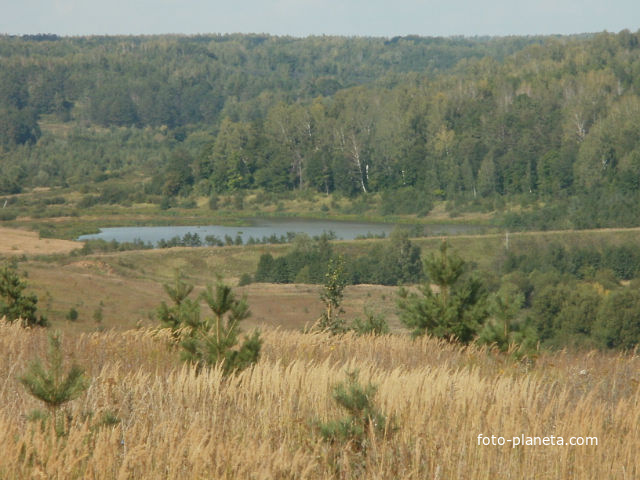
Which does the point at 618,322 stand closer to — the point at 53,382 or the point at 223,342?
the point at 223,342

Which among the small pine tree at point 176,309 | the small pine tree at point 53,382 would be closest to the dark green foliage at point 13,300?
the small pine tree at point 176,309

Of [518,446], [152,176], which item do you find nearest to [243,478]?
[518,446]

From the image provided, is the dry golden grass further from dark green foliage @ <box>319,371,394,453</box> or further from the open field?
the open field

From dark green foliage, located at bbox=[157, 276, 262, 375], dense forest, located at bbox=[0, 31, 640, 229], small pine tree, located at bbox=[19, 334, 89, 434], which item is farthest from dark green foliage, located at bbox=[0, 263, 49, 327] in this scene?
dense forest, located at bbox=[0, 31, 640, 229]

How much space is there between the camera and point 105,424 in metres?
5.13

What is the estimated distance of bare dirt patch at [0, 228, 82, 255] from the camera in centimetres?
5769

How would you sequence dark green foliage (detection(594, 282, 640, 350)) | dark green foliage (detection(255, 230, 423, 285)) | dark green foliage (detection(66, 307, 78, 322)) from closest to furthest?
dark green foliage (detection(66, 307, 78, 322))
dark green foliage (detection(594, 282, 640, 350))
dark green foliage (detection(255, 230, 423, 285))

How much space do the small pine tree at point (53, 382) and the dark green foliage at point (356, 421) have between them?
5.04 feet

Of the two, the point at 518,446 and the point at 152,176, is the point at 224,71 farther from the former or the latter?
the point at 518,446

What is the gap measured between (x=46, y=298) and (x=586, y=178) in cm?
6626

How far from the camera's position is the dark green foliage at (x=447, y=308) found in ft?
40.0

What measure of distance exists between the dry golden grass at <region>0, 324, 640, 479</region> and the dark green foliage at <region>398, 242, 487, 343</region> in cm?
473

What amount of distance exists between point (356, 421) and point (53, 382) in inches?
73.3

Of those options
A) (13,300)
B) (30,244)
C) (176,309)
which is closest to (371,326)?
(176,309)
